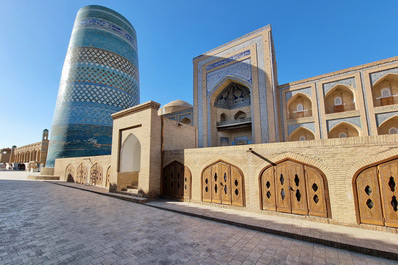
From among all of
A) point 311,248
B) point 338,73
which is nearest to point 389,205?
point 311,248

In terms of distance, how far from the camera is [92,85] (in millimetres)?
17625

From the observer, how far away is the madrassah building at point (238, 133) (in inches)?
152

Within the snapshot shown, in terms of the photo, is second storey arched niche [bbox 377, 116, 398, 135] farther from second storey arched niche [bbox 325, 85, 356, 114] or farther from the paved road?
the paved road

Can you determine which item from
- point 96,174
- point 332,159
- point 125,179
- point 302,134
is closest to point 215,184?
point 332,159

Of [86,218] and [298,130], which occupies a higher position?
[298,130]

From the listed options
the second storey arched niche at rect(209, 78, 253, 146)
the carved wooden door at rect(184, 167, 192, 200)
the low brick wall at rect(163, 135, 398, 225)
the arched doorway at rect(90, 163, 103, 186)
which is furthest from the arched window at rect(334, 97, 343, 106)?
the arched doorway at rect(90, 163, 103, 186)

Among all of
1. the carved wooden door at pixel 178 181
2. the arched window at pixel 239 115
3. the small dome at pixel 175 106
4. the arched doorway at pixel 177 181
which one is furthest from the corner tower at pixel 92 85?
the carved wooden door at pixel 178 181

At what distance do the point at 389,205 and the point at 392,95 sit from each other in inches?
407

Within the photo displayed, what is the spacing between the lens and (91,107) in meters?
17.2

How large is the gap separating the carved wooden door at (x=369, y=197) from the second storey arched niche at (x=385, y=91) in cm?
954

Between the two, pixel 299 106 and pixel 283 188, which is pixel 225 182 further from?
pixel 299 106

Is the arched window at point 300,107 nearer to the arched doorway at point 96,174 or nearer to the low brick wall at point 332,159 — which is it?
the low brick wall at point 332,159

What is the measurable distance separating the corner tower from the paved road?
1332cm

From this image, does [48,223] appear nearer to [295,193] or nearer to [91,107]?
[295,193]
